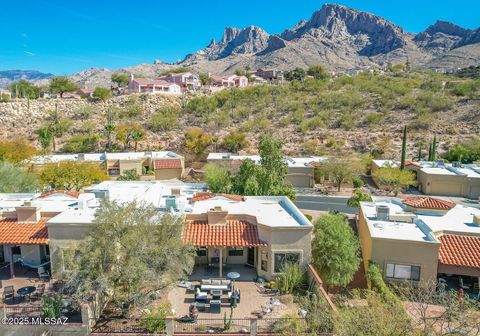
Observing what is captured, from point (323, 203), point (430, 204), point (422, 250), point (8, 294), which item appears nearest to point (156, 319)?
point (8, 294)

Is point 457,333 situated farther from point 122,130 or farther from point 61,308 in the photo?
point 122,130

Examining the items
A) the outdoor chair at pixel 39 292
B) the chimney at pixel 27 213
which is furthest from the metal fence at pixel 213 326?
the chimney at pixel 27 213

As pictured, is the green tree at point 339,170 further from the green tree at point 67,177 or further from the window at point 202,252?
the window at point 202,252

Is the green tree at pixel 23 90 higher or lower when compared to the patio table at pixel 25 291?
higher

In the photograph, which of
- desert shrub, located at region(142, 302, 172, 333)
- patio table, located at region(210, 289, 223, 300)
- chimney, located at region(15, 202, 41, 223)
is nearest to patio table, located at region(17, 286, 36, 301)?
chimney, located at region(15, 202, 41, 223)

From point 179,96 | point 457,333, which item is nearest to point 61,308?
point 457,333

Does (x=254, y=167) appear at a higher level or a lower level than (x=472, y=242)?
higher

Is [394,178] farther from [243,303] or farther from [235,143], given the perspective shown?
[243,303]
